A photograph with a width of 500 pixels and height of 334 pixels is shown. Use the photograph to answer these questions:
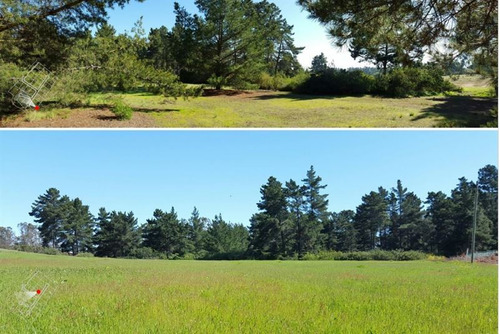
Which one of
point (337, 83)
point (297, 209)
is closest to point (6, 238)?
point (297, 209)

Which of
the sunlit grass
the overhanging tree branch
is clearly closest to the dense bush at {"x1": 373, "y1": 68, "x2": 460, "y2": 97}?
the overhanging tree branch

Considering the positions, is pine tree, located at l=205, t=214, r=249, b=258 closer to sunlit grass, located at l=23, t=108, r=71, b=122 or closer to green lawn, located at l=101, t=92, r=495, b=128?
green lawn, located at l=101, t=92, r=495, b=128

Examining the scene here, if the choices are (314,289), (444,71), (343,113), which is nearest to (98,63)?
(343,113)

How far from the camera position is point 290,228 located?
18.1ft

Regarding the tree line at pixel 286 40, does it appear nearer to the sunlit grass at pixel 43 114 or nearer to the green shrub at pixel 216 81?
the sunlit grass at pixel 43 114

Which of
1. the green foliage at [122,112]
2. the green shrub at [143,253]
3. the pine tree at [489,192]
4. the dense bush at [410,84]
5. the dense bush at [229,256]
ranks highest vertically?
the dense bush at [410,84]

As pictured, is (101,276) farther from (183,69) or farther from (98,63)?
(183,69)

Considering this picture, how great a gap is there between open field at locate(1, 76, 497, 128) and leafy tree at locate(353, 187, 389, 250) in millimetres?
1689

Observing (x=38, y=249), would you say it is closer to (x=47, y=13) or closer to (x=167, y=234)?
(x=167, y=234)

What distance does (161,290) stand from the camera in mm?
3508

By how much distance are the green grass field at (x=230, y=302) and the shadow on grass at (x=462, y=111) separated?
3.14m

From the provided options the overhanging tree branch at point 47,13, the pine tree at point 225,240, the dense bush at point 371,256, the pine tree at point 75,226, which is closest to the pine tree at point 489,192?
the dense bush at point 371,256

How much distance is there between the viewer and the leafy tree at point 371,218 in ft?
16.9

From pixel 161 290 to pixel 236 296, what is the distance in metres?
0.71
